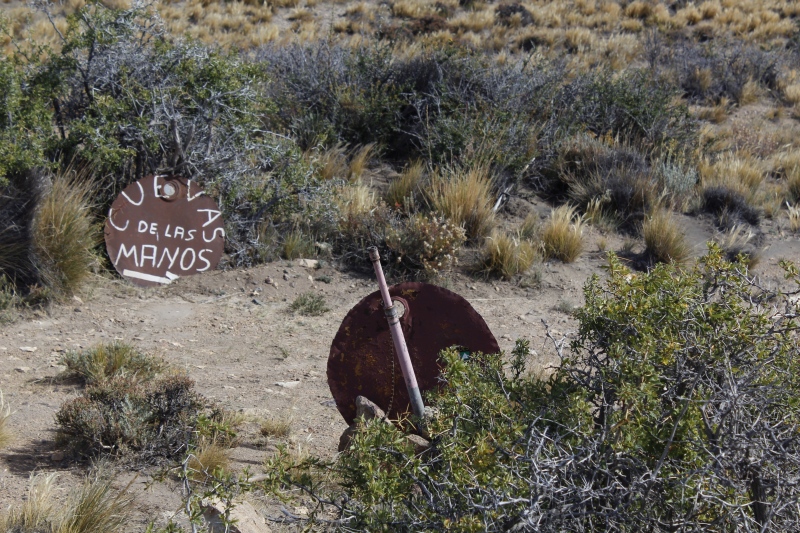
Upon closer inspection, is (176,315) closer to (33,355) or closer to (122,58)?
(33,355)

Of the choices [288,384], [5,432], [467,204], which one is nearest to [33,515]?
[5,432]

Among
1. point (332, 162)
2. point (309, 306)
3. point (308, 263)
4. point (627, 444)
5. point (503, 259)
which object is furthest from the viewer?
point (332, 162)

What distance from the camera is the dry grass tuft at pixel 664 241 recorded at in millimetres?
8906

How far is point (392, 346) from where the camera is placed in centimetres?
427

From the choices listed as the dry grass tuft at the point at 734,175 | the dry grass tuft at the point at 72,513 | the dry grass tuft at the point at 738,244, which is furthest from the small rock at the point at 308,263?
the dry grass tuft at the point at 734,175

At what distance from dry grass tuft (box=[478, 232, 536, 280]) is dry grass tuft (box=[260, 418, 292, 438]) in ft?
12.7

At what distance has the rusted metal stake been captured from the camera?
12.5 ft

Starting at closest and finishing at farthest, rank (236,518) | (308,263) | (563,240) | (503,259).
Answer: (236,518), (308,263), (503,259), (563,240)

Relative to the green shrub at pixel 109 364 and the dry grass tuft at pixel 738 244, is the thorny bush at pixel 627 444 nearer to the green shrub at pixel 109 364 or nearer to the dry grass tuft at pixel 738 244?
the green shrub at pixel 109 364

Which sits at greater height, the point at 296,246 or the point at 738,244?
the point at 296,246

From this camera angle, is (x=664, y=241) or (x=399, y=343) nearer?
(x=399, y=343)

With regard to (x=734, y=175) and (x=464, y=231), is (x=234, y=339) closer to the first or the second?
(x=464, y=231)

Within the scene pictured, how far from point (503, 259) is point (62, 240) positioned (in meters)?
3.97

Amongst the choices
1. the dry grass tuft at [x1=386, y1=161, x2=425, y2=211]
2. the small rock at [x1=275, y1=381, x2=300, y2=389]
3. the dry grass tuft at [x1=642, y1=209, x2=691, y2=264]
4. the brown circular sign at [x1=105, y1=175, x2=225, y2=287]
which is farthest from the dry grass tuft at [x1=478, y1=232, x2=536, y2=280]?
the small rock at [x1=275, y1=381, x2=300, y2=389]
